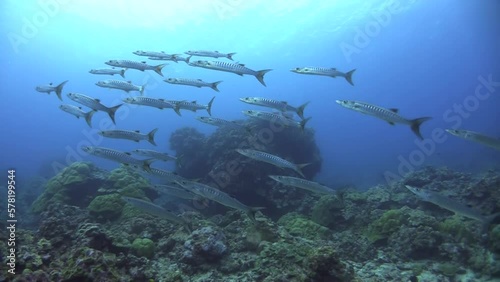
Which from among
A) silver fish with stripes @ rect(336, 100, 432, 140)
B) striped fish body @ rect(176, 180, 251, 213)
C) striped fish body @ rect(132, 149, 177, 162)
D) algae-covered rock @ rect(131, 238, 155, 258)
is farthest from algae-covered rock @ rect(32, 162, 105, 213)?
silver fish with stripes @ rect(336, 100, 432, 140)

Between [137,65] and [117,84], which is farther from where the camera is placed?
[137,65]

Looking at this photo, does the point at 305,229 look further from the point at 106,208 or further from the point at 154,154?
the point at 106,208

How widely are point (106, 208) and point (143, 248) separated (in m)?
3.72

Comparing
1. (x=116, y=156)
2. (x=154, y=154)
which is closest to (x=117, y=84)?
(x=154, y=154)

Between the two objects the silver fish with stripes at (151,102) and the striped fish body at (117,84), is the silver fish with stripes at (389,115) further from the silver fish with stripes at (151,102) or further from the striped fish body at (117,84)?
the striped fish body at (117,84)

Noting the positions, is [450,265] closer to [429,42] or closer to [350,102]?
[350,102]

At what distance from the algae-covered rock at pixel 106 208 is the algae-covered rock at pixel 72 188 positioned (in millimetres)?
2974

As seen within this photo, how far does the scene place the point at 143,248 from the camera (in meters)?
7.43

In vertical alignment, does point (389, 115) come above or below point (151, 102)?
above

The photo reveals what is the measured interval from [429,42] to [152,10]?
58.8 metres

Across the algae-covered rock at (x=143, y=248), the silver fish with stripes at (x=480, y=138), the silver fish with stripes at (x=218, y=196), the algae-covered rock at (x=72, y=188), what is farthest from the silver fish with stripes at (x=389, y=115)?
the algae-covered rock at (x=72, y=188)

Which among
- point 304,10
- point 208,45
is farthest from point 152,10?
point 304,10

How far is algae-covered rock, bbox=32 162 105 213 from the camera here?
12.7m

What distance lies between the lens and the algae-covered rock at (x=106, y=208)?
10.3m
